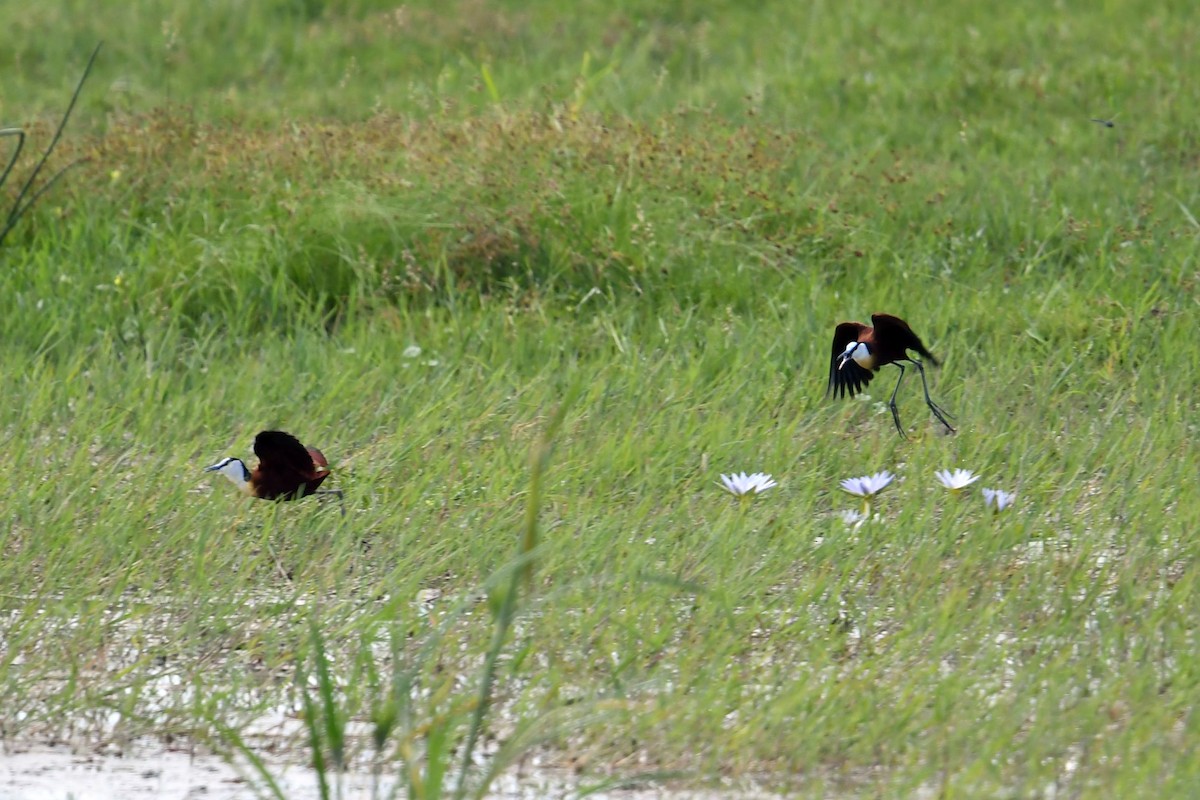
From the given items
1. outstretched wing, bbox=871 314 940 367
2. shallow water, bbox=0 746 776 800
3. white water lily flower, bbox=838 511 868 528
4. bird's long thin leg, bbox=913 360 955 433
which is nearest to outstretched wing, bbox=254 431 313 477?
shallow water, bbox=0 746 776 800

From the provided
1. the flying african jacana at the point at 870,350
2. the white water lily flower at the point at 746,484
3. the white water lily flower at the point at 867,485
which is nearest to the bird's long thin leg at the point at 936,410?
the flying african jacana at the point at 870,350

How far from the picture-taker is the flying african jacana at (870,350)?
11.2 feet

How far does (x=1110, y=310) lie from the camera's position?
438 cm

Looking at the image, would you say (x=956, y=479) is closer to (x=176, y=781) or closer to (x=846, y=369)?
(x=846, y=369)

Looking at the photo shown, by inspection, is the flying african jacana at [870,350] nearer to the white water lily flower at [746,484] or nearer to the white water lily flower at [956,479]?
the white water lily flower at [956,479]

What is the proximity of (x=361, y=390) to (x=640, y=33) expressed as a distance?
3944 millimetres

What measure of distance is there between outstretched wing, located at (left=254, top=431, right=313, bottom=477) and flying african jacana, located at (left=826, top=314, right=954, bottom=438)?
1.29 metres

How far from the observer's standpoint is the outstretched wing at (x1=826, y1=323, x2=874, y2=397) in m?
3.58

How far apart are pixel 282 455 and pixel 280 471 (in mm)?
40

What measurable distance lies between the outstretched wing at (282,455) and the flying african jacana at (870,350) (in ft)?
4.24

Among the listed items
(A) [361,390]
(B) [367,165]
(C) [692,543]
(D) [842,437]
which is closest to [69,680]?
(C) [692,543]

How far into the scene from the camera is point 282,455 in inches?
129

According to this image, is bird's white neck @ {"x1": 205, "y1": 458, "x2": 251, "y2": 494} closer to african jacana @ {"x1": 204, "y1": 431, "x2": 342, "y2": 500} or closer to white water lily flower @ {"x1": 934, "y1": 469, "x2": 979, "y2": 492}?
african jacana @ {"x1": 204, "y1": 431, "x2": 342, "y2": 500}

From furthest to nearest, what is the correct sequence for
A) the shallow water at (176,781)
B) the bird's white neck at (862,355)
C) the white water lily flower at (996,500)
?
the bird's white neck at (862,355)
the white water lily flower at (996,500)
the shallow water at (176,781)
